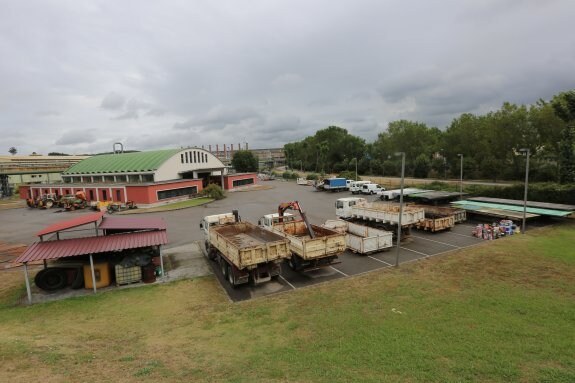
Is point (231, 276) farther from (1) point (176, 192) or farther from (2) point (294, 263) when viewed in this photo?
(1) point (176, 192)

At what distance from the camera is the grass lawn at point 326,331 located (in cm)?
709

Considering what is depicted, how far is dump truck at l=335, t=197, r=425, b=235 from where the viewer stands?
21109 millimetres

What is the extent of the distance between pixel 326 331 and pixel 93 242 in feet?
42.4

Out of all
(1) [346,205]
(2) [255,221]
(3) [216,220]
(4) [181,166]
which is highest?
(4) [181,166]

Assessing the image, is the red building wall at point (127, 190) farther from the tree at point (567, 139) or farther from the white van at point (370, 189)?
the tree at point (567, 139)

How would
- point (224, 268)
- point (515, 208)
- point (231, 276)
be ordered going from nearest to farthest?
point (231, 276) → point (224, 268) → point (515, 208)

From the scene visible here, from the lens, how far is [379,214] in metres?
22.7

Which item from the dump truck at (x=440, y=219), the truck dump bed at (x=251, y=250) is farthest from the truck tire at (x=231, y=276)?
the dump truck at (x=440, y=219)

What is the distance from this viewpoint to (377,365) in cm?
731

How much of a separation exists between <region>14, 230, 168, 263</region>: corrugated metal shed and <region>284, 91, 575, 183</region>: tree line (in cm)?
2591

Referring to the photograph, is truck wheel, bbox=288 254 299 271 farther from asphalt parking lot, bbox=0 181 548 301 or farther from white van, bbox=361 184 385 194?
white van, bbox=361 184 385 194

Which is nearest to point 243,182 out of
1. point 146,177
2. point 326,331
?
point 146,177

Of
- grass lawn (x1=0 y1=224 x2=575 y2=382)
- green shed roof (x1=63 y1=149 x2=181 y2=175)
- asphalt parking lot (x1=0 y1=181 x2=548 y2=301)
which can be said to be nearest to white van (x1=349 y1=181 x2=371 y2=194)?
asphalt parking lot (x1=0 y1=181 x2=548 y2=301)

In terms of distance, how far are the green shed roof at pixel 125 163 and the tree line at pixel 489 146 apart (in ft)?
145
